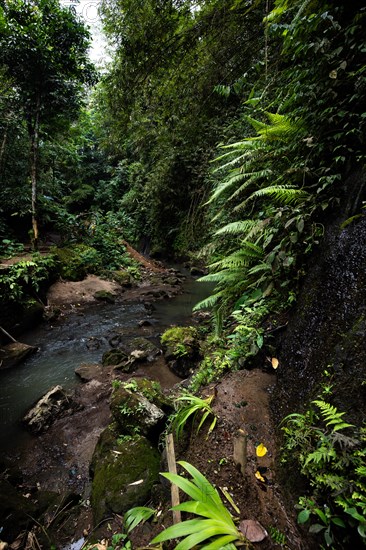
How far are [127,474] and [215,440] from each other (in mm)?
1097

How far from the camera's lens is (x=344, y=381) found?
1.47 metres

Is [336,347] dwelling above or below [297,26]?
below

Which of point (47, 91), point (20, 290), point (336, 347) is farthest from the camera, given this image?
point (47, 91)

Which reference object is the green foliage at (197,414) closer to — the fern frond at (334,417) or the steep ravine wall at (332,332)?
the steep ravine wall at (332,332)

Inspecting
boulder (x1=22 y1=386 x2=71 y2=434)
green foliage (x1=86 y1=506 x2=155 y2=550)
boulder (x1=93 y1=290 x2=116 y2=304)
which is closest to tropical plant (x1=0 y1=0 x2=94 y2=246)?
boulder (x1=93 y1=290 x2=116 y2=304)

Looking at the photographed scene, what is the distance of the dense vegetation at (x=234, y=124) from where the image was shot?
2.15m

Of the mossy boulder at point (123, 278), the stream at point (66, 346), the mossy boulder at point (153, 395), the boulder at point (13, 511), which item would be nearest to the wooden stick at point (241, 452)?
the mossy boulder at point (153, 395)

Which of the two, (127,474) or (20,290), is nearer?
(127,474)

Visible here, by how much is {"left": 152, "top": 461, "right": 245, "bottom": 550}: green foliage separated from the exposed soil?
19 cm

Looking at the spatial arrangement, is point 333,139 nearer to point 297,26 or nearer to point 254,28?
point 297,26

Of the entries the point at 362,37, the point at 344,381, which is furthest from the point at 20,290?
the point at 362,37

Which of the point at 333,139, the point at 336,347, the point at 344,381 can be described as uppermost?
the point at 333,139

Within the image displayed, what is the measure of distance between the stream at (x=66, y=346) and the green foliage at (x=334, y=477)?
3.63m

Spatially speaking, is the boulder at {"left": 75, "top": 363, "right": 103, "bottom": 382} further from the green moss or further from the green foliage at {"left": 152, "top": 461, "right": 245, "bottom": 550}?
the green foliage at {"left": 152, "top": 461, "right": 245, "bottom": 550}
